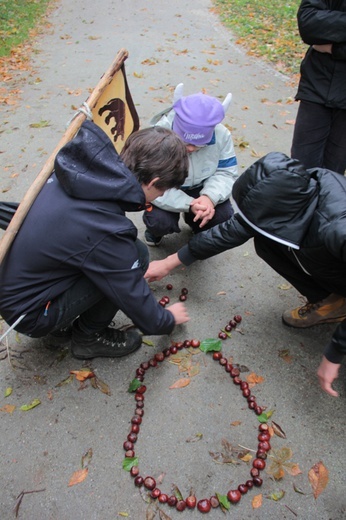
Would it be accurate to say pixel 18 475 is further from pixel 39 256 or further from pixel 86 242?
pixel 86 242

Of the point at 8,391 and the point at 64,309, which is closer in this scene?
the point at 64,309

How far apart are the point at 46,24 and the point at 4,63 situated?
4145mm

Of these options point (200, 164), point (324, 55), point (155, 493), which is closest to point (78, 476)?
point (155, 493)

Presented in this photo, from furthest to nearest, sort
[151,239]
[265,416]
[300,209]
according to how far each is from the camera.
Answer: [151,239]
[265,416]
[300,209]

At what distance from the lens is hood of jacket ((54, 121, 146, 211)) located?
1.73m

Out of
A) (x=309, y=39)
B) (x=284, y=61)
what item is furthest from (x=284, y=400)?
(x=284, y=61)

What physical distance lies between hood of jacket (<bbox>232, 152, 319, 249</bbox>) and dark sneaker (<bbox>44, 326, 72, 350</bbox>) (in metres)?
1.40

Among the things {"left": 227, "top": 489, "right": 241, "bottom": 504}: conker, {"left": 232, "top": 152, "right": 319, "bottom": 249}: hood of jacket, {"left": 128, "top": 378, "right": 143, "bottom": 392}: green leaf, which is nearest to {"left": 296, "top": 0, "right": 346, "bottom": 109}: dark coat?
{"left": 232, "top": 152, "right": 319, "bottom": 249}: hood of jacket

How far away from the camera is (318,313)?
2.66 meters

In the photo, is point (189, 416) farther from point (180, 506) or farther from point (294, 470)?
point (294, 470)

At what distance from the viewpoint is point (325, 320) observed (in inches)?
106

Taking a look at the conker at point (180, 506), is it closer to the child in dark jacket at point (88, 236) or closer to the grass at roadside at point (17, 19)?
the child in dark jacket at point (88, 236)

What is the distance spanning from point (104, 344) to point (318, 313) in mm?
1457

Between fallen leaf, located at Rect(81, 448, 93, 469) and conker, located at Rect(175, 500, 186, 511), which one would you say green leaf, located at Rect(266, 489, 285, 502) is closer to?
conker, located at Rect(175, 500, 186, 511)
